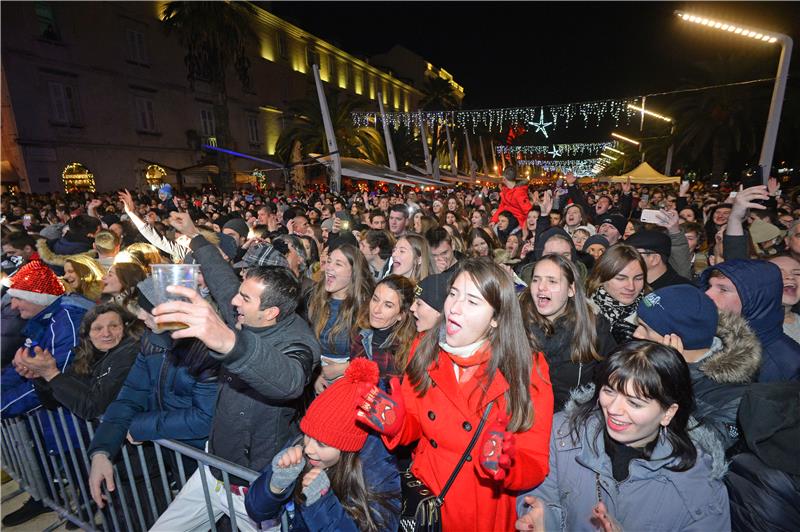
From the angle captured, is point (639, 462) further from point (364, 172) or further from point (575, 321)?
point (364, 172)

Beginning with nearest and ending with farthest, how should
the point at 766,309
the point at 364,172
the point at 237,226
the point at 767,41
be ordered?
the point at 766,309 → the point at 237,226 → the point at 767,41 → the point at 364,172

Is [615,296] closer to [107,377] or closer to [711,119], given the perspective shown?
[107,377]

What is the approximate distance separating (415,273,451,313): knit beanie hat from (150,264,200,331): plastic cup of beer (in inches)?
67.2

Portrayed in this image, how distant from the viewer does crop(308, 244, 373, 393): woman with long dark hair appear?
394 cm

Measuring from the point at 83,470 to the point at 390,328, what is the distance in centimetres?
321

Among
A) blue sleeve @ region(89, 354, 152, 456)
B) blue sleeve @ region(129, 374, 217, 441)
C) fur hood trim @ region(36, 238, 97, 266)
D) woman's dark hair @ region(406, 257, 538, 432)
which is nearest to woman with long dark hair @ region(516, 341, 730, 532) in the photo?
woman's dark hair @ region(406, 257, 538, 432)

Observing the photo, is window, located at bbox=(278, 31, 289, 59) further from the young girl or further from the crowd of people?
the young girl

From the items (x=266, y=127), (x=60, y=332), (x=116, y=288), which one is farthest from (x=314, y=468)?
(x=266, y=127)

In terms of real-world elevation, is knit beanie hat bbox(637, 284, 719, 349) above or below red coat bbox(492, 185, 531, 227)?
below

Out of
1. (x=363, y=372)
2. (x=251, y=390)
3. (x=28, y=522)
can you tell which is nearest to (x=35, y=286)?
(x=28, y=522)

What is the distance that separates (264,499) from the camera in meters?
1.97

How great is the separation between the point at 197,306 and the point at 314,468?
1009 mm

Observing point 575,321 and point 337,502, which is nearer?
point 337,502

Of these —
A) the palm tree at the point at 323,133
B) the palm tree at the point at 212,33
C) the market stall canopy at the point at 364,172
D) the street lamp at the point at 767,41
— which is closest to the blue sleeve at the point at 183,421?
the street lamp at the point at 767,41
